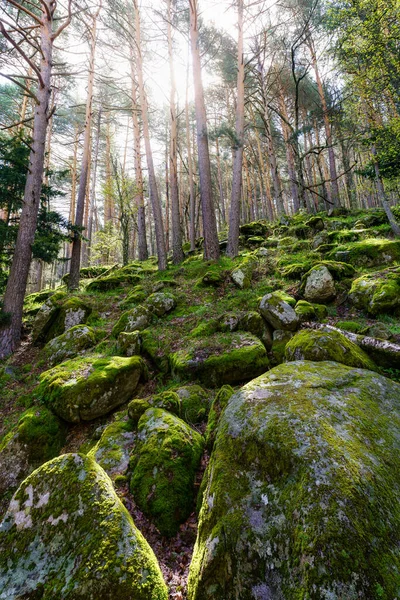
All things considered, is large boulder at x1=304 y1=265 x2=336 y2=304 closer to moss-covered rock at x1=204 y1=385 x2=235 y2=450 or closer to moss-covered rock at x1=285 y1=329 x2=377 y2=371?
moss-covered rock at x1=285 y1=329 x2=377 y2=371

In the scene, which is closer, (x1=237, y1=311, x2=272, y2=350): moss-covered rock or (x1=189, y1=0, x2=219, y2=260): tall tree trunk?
(x1=237, y1=311, x2=272, y2=350): moss-covered rock

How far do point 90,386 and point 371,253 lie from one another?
733 cm

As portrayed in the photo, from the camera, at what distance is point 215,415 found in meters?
3.56

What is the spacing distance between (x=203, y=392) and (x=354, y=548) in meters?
3.01

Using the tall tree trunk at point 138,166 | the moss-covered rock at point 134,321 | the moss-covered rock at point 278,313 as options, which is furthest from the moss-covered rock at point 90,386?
the tall tree trunk at point 138,166

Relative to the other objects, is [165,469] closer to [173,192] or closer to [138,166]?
[173,192]

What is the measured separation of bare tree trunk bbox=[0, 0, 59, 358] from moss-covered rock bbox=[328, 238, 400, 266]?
9.10 m

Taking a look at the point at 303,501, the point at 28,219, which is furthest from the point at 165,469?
the point at 28,219

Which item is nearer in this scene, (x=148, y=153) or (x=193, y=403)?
(x=193, y=403)

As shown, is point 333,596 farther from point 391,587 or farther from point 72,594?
point 72,594

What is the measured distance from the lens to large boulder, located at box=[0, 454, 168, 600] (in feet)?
5.54

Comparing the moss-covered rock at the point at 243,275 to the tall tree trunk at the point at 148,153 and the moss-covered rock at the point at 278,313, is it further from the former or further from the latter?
the tall tree trunk at the point at 148,153

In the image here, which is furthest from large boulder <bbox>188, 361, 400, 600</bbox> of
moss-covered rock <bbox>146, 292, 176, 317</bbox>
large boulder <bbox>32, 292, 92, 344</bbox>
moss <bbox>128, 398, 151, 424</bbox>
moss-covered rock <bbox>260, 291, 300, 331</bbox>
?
large boulder <bbox>32, 292, 92, 344</bbox>

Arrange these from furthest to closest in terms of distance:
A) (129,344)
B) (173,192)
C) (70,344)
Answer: (173,192), (70,344), (129,344)
